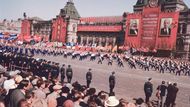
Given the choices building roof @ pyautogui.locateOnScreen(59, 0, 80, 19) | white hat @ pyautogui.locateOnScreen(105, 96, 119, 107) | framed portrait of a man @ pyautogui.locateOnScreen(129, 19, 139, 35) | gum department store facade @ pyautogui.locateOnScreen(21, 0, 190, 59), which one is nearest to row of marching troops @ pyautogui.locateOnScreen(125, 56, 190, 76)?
gum department store facade @ pyautogui.locateOnScreen(21, 0, 190, 59)

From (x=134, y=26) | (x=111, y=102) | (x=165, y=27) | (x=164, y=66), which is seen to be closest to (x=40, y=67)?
(x=111, y=102)

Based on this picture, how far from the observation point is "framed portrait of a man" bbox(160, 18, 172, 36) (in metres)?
60.4

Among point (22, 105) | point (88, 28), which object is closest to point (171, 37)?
point (88, 28)

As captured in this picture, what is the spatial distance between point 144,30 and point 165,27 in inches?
224

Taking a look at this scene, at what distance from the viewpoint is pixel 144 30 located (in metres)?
66.2

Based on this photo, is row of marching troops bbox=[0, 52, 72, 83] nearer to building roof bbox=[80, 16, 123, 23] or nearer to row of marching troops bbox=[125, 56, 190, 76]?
row of marching troops bbox=[125, 56, 190, 76]

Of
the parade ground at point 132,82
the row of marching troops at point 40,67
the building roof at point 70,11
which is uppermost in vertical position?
the building roof at point 70,11

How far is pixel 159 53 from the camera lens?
2434 inches

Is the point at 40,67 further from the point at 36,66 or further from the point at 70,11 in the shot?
the point at 70,11

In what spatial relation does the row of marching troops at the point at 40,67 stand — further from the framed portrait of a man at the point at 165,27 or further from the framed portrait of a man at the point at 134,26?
the framed portrait of a man at the point at 134,26

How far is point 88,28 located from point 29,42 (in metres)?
16.9

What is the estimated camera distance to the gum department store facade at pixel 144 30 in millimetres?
60125

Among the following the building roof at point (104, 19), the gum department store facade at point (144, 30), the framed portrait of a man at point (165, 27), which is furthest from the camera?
the building roof at point (104, 19)

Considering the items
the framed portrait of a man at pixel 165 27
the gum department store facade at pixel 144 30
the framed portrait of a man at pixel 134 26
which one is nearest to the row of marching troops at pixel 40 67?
the gum department store facade at pixel 144 30
